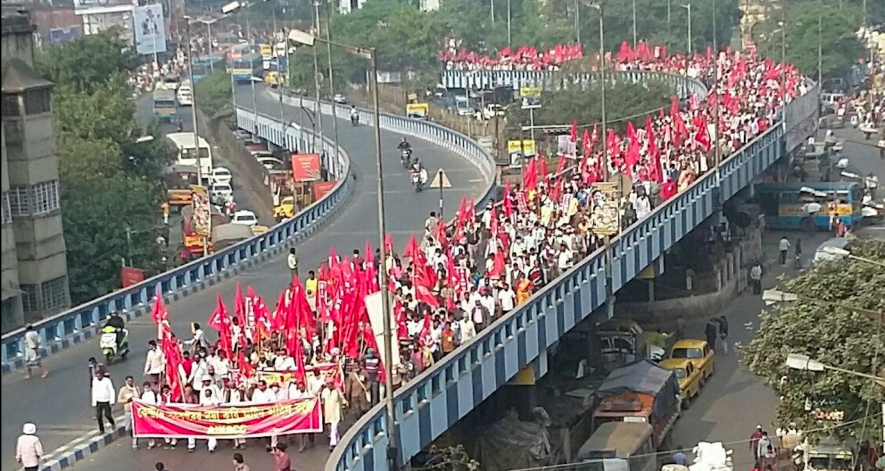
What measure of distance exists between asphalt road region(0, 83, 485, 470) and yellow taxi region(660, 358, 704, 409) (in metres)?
7.29

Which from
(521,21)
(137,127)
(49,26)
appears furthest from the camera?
(521,21)

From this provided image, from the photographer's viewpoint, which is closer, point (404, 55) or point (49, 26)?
point (49, 26)

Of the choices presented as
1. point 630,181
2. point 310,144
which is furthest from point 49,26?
point 630,181

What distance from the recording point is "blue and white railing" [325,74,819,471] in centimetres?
2103

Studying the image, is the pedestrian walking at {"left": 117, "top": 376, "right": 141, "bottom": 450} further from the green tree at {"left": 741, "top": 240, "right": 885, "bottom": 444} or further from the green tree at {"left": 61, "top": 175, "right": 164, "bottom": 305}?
the green tree at {"left": 61, "top": 175, "right": 164, "bottom": 305}

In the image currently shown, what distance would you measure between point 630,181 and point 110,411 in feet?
66.0

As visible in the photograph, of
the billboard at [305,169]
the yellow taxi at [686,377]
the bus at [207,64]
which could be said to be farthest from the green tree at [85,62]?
the bus at [207,64]

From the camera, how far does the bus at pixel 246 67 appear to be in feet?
428

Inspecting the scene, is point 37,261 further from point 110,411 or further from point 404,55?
point 404,55

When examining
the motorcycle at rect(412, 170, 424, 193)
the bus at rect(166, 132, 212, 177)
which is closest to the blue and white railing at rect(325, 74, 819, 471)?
the motorcycle at rect(412, 170, 424, 193)

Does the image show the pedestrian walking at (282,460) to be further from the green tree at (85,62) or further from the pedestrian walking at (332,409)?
the green tree at (85,62)

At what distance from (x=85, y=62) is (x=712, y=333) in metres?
35.9

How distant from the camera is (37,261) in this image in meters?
41.6

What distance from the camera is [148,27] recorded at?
11019cm
